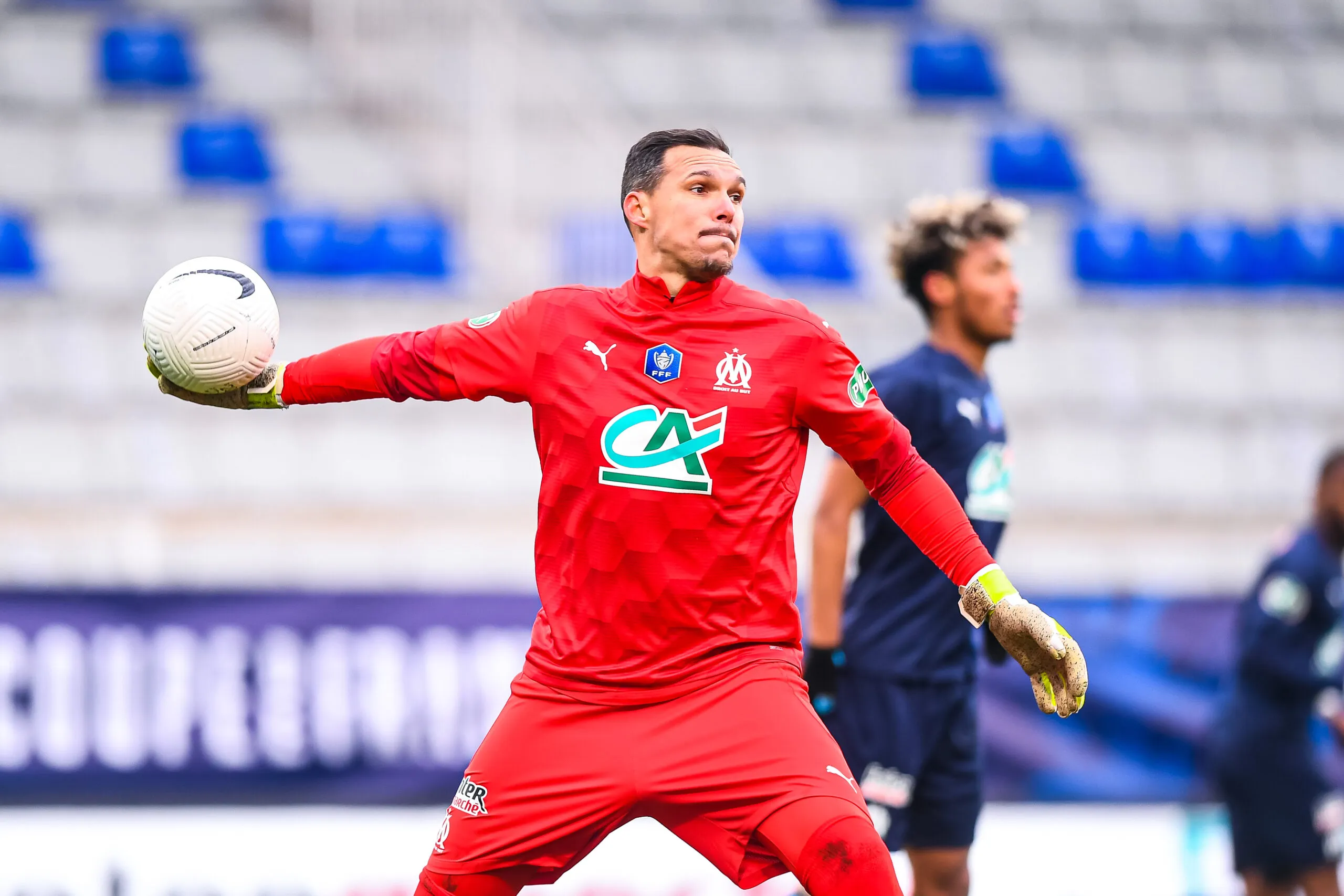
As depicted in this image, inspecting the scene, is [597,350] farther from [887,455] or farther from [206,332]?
[206,332]

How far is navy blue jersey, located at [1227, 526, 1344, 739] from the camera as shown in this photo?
721 centimetres

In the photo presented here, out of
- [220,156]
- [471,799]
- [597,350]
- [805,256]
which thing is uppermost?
[220,156]

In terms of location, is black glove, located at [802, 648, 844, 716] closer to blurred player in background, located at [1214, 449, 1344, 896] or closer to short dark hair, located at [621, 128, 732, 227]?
short dark hair, located at [621, 128, 732, 227]

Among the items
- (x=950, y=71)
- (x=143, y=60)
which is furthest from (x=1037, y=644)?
(x=143, y=60)

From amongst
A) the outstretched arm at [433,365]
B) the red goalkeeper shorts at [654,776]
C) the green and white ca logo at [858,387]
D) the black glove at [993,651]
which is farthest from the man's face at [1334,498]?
the outstretched arm at [433,365]

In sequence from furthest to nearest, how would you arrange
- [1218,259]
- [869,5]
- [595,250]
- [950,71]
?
[869,5], [950,71], [1218,259], [595,250]

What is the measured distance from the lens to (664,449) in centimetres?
394

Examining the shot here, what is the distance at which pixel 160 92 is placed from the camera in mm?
13219

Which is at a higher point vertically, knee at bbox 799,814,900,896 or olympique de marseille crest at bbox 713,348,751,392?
olympique de marseille crest at bbox 713,348,751,392

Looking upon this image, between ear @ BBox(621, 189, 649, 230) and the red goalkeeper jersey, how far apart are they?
15 cm

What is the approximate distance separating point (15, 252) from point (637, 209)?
27.9 ft

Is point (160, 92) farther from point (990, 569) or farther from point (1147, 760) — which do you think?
point (990, 569)

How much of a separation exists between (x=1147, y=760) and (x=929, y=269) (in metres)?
3.91

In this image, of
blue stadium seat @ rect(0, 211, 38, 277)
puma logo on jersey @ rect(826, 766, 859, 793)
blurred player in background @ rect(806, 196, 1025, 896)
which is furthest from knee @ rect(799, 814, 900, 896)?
blue stadium seat @ rect(0, 211, 38, 277)
